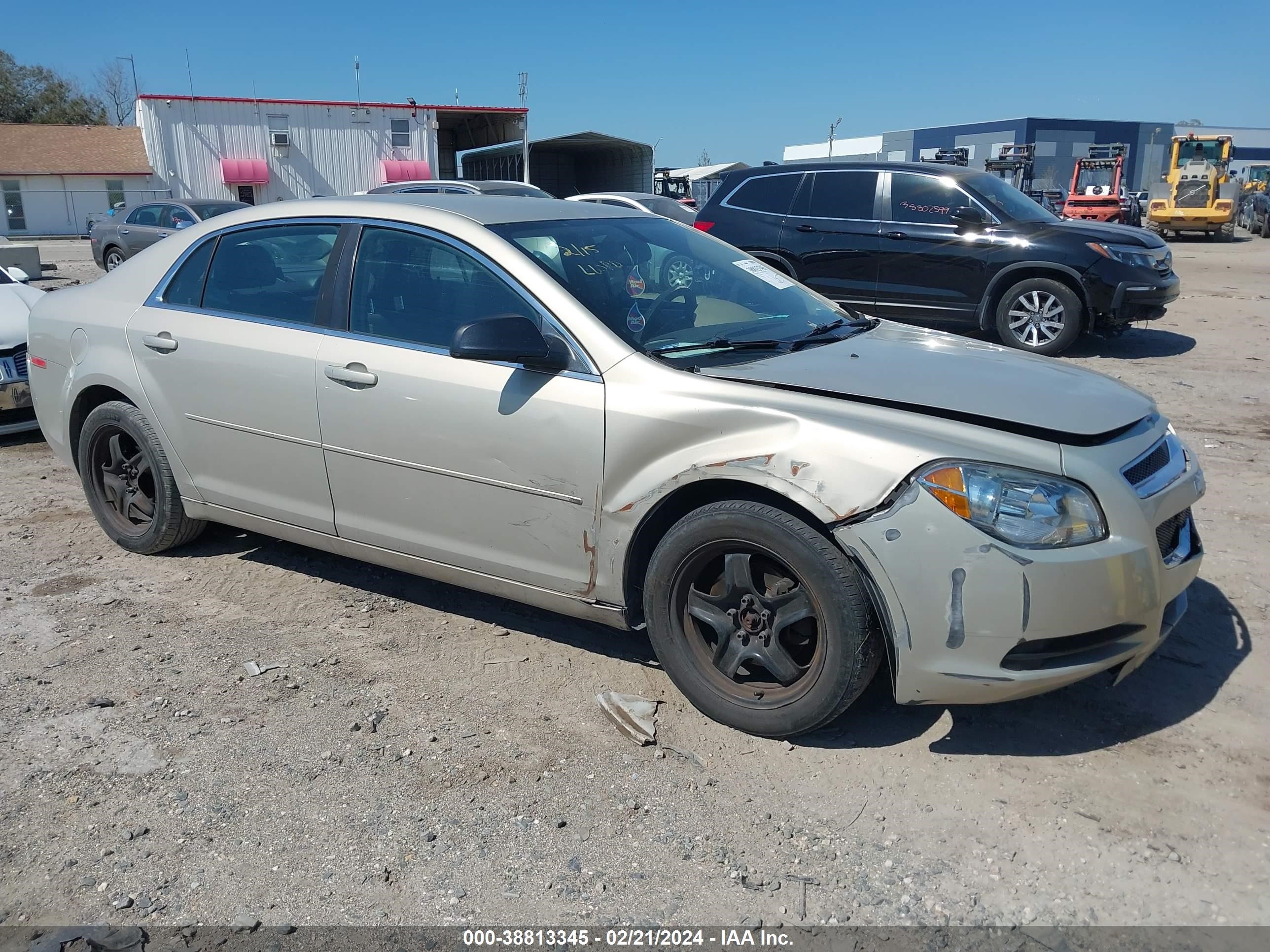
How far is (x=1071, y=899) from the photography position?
2.49m

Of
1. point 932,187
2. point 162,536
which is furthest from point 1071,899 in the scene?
point 932,187

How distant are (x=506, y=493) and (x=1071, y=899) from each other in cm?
209

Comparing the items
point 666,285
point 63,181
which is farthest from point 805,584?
point 63,181

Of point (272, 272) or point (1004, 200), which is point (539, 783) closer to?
point (272, 272)

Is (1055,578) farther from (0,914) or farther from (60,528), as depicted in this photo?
(60,528)

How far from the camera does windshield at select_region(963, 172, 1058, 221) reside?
9734 millimetres

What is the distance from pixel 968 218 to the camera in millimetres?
9664

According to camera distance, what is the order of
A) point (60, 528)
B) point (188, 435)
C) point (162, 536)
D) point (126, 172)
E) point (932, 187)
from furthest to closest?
point (126, 172) < point (932, 187) < point (60, 528) < point (162, 536) < point (188, 435)

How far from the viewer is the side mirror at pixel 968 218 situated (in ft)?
31.6

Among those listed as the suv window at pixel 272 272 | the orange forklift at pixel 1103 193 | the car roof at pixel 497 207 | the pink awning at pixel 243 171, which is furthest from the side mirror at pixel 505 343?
the pink awning at pixel 243 171

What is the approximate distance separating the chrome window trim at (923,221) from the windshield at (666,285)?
6036 mm

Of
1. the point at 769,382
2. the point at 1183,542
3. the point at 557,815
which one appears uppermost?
the point at 769,382

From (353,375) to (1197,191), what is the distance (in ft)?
105

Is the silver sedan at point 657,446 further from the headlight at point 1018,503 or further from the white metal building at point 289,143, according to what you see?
the white metal building at point 289,143
